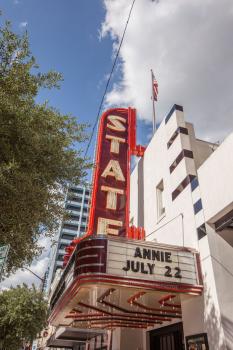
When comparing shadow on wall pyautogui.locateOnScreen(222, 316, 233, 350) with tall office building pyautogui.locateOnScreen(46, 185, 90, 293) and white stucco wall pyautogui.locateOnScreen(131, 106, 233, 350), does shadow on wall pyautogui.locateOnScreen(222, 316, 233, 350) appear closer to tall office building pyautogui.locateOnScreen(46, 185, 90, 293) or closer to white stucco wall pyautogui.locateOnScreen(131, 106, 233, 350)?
white stucco wall pyautogui.locateOnScreen(131, 106, 233, 350)

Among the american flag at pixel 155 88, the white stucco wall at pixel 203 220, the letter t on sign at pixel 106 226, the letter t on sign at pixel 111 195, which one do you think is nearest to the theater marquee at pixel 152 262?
the white stucco wall at pixel 203 220

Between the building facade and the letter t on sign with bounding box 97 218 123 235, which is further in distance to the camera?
the letter t on sign with bounding box 97 218 123 235

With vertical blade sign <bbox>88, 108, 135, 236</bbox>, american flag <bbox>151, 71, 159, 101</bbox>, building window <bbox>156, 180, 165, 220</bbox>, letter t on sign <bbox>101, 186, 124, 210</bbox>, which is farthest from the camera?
american flag <bbox>151, 71, 159, 101</bbox>

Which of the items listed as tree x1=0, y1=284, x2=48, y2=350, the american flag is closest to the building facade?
the american flag

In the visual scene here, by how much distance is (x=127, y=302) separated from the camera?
1052cm

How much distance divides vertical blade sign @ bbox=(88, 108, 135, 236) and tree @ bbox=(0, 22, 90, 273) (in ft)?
8.86

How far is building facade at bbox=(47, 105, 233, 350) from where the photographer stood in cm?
842

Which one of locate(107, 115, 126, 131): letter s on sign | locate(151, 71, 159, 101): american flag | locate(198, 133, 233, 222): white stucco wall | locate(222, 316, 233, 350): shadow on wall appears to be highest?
locate(151, 71, 159, 101): american flag

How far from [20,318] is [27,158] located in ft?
58.4

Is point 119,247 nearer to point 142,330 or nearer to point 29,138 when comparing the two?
point 29,138


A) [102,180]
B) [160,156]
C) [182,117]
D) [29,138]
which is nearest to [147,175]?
[160,156]

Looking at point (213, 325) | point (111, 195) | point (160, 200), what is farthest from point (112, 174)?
point (213, 325)

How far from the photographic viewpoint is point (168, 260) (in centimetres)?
909

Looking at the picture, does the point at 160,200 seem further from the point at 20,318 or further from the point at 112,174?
the point at 20,318
